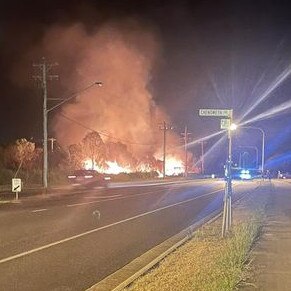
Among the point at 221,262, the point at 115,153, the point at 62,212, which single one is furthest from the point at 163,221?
the point at 115,153

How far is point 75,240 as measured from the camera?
13555 millimetres

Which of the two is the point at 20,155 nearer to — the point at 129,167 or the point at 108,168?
the point at 108,168

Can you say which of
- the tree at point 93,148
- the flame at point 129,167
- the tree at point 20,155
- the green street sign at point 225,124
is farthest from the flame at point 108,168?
the green street sign at point 225,124

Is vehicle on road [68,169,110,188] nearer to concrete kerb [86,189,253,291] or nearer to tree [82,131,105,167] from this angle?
tree [82,131,105,167]

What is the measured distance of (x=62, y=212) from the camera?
2131cm

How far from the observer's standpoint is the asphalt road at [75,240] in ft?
30.5

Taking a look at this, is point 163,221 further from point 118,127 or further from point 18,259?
point 118,127

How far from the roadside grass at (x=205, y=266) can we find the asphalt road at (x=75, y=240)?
108 cm

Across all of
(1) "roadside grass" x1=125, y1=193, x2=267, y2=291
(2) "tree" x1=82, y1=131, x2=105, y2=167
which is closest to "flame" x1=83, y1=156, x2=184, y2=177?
(2) "tree" x1=82, y1=131, x2=105, y2=167

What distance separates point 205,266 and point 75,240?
535cm

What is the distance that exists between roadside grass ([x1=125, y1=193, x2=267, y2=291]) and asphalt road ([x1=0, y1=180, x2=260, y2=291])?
1.08 m

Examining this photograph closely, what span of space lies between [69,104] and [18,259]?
64.0 meters

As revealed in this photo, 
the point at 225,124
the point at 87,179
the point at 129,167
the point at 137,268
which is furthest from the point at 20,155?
the point at 137,268

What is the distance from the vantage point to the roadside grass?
755 centimetres
